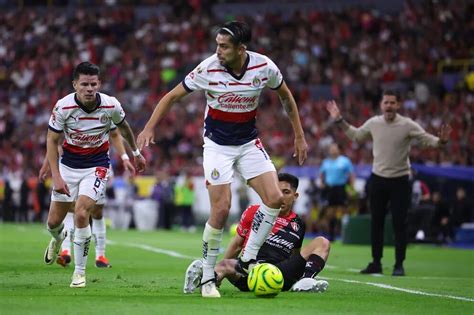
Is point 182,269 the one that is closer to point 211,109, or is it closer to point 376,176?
point 376,176

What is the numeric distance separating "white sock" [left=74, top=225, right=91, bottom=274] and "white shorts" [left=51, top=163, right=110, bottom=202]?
0.47 m

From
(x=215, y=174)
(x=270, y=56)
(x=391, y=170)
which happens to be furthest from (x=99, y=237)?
(x=270, y=56)

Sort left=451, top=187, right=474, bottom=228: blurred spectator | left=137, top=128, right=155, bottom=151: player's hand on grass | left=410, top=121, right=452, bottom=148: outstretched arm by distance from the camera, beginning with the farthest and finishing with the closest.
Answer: left=451, top=187, right=474, bottom=228: blurred spectator
left=410, top=121, right=452, bottom=148: outstretched arm
left=137, top=128, right=155, bottom=151: player's hand on grass

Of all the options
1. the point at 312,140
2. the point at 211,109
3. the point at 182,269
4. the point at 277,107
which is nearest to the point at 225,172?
the point at 211,109

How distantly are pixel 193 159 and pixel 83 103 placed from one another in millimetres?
24908

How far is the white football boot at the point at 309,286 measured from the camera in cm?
1116

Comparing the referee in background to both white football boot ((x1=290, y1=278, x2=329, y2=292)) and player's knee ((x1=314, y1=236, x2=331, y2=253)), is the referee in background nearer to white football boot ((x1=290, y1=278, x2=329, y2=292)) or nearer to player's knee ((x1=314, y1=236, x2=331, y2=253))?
player's knee ((x1=314, y1=236, x2=331, y2=253))

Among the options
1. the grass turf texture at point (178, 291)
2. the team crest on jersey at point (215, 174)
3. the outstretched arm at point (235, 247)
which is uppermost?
the team crest on jersey at point (215, 174)

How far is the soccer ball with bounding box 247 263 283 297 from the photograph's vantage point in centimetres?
1030

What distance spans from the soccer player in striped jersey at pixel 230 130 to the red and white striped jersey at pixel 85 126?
1890 millimetres

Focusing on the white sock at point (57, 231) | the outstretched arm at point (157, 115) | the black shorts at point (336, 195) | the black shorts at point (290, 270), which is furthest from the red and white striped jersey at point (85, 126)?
the black shorts at point (336, 195)

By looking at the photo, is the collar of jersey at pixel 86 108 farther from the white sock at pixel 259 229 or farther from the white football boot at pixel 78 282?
the white sock at pixel 259 229

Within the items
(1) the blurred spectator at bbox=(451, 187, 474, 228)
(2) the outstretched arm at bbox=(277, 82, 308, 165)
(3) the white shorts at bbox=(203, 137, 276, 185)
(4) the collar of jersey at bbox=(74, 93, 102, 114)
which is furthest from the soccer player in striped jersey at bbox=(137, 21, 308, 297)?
(1) the blurred spectator at bbox=(451, 187, 474, 228)

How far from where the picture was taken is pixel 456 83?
33.9 m
